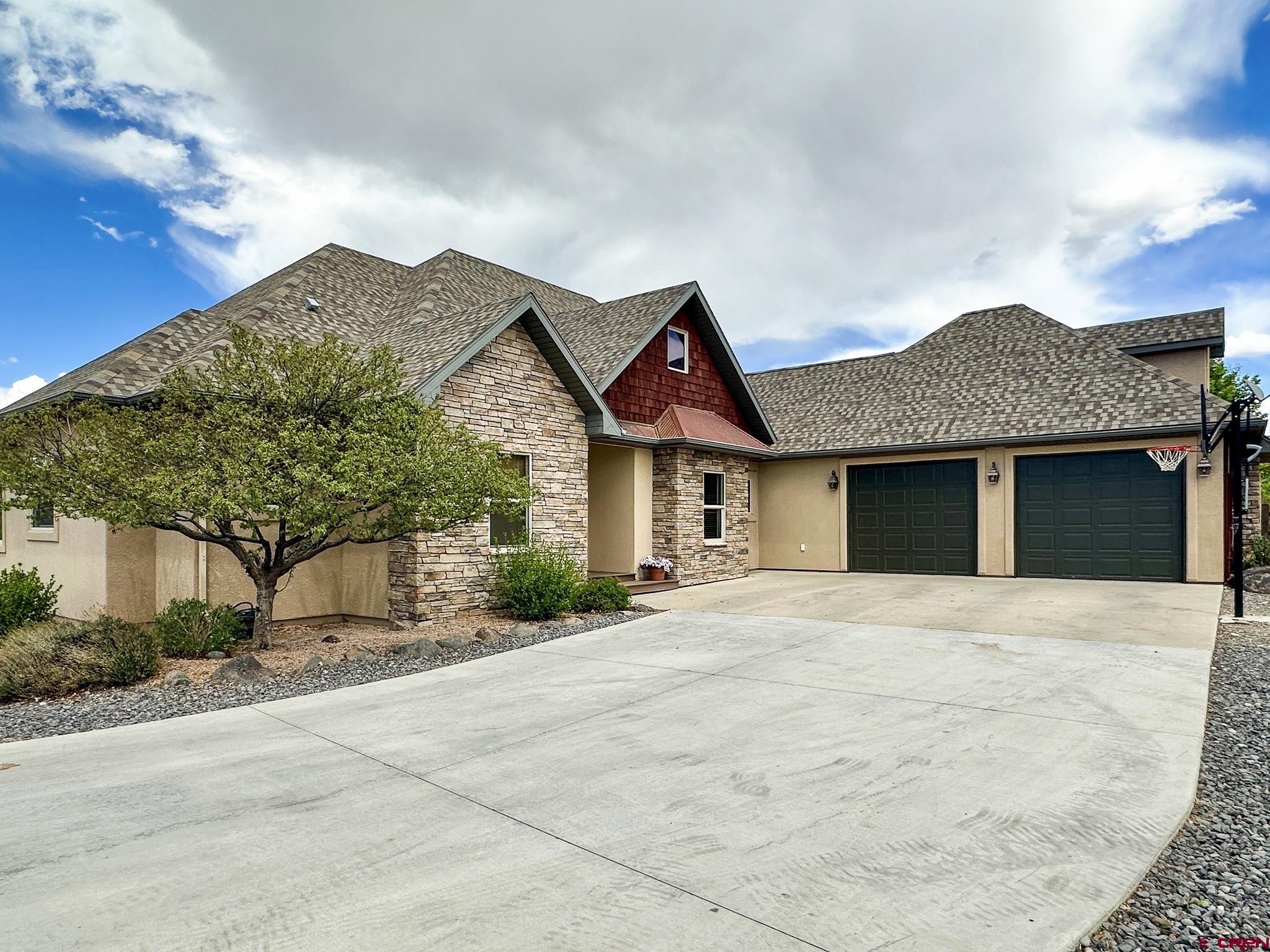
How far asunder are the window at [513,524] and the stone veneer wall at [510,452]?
108 mm

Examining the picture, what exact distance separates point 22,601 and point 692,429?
429 inches

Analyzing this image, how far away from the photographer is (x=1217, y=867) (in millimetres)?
3426

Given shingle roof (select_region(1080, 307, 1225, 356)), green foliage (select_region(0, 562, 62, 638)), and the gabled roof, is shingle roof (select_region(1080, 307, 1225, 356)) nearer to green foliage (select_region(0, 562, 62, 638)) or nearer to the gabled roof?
the gabled roof

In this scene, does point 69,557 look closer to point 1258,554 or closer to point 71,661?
point 71,661

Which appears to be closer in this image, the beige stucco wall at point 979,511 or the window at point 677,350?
the beige stucco wall at point 979,511

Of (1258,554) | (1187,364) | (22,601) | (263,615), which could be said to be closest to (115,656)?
(263,615)

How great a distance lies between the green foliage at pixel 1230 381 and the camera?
110 feet

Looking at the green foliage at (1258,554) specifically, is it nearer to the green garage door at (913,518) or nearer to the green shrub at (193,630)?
the green garage door at (913,518)

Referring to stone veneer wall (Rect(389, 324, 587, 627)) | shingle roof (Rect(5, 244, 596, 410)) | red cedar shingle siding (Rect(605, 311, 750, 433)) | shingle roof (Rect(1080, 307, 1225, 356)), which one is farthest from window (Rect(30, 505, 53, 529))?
shingle roof (Rect(1080, 307, 1225, 356))

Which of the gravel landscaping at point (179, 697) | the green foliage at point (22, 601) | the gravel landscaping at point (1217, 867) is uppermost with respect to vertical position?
the green foliage at point (22, 601)

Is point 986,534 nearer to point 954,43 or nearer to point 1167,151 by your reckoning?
point 1167,151

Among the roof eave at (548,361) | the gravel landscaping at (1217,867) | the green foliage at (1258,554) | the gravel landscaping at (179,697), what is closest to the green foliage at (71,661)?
the gravel landscaping at (179,697)

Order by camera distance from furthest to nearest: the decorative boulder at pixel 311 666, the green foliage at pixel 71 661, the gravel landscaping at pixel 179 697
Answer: the decorative boulder at pixel 311 666, the green foliage at pixel 71 661, the gravel landscaping at pixel 179 697

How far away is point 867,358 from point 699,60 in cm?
1043
